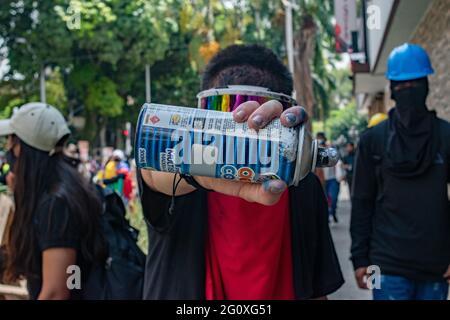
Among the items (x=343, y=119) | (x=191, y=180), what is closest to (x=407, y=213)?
(x=191, y=180)

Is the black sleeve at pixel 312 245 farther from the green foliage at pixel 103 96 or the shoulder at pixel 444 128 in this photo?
the green foliage at pixel 103 96

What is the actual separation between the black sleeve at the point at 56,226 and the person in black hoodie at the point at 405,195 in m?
1.29

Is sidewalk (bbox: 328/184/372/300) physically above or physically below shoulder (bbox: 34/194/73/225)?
below

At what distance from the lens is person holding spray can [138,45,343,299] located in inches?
59.2

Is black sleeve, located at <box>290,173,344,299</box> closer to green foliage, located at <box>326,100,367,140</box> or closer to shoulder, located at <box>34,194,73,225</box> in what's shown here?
shoulder, located at <box>34,194,73,225</box>

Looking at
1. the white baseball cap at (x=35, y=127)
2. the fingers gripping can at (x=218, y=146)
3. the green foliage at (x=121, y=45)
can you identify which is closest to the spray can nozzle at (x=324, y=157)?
the fingers gripping can at (x=218, y=146)

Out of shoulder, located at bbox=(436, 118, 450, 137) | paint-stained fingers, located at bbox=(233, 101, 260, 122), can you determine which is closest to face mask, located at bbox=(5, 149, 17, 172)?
paint-stained fingers, located at bbox=(233, 101, 260, 122)

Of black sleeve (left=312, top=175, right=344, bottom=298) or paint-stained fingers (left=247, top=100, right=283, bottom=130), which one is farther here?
black sleeve (left=312, top=175, right=344, bottom=298)

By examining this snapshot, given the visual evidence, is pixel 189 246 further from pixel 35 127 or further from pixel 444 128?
pixel 444 128

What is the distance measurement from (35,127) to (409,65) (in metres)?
1.75

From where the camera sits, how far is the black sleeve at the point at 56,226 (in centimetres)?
200

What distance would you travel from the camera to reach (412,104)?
2.69 metres

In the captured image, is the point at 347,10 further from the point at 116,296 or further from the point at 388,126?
the point at 116,296

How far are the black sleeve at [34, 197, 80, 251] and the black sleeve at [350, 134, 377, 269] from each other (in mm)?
1395
